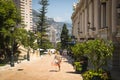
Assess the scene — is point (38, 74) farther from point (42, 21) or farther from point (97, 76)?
point (42, 21)

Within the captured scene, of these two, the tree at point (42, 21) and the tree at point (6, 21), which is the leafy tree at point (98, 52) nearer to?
the tree at point (6, 21)

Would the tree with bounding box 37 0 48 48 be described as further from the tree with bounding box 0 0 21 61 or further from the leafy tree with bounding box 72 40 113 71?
the leafy tree with bounding box 72 40 113 71

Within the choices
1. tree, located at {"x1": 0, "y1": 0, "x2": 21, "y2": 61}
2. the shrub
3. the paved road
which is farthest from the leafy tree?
tree, located at {"x1": 0, "y1": 0, "x2": 21, "y2": 61}

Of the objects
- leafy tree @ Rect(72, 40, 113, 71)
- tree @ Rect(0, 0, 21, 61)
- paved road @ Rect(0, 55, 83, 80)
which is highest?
tree @ Rect(0, 0, 21, 61)

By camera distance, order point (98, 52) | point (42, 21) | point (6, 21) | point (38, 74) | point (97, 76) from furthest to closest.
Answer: point (42, 21) < point (6, 21) < point (38, 74) < point (98, 52) < point (97, 76)

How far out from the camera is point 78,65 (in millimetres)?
26500

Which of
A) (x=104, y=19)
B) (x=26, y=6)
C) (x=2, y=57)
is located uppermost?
(x=26, y=6)

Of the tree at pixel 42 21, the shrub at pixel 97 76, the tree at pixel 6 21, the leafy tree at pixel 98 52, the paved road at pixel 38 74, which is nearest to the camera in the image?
the shrub at pixel 97 76

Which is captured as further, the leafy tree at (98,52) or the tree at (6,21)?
the tree at (6,21)

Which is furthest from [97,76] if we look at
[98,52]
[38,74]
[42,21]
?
[42,21]

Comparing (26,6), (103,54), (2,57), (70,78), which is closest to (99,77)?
(103,54)

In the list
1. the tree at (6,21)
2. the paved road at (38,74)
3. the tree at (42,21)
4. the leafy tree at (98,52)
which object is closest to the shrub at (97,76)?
the leafy tree at (98,52)

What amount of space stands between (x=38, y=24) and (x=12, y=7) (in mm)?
61387

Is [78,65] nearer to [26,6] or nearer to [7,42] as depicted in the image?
[7,42]
